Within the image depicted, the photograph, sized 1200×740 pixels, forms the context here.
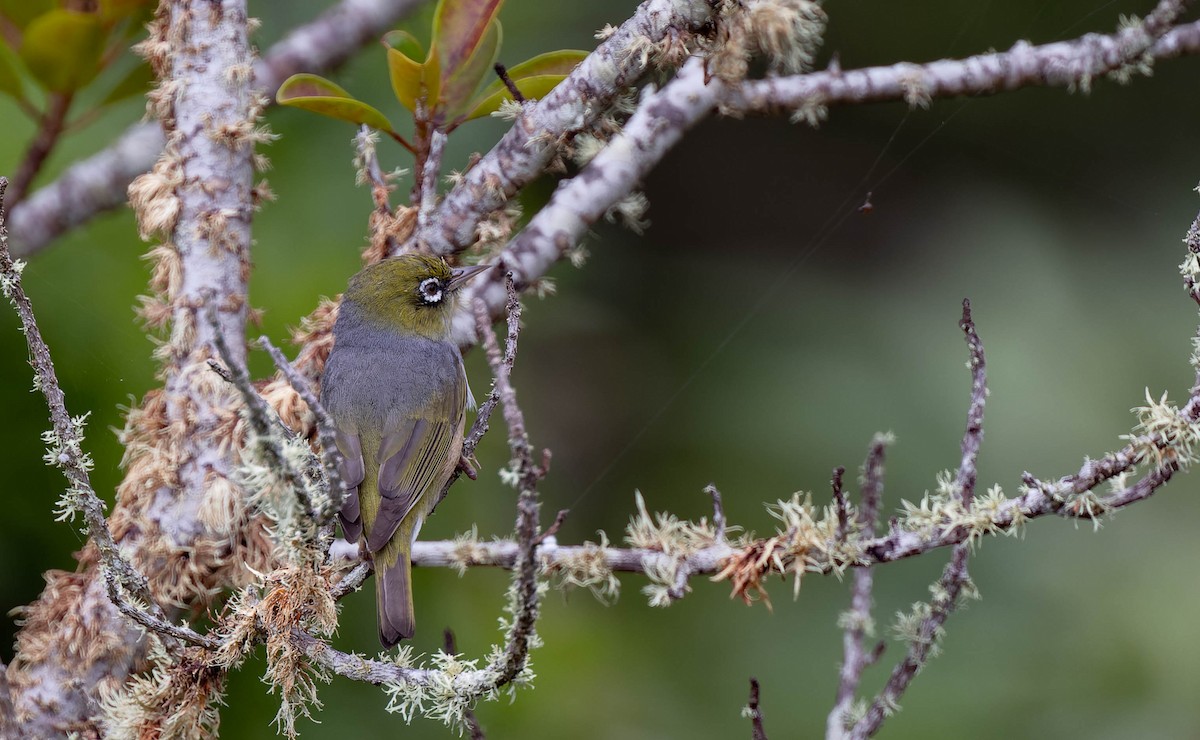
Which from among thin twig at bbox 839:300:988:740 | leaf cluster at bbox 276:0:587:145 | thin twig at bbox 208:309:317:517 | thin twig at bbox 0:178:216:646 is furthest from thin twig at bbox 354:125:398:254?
thin twig at bbox 839:300:988:740

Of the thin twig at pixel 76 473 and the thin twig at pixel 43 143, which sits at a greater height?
the thin twig at pixel 43 143

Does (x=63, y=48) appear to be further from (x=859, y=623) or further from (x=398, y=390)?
(x=859, y=623)

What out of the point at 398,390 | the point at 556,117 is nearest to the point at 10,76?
the point at 398,390

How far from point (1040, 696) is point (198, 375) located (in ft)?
9.28

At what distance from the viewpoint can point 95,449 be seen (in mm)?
3090

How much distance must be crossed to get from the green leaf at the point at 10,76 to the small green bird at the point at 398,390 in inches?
48.2

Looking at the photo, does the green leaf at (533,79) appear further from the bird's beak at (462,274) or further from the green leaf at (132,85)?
the green leaf at (132,85)

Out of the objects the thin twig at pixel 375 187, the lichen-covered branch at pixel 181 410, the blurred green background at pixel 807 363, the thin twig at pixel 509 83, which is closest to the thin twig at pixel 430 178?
the thin twig at pixel 375 187

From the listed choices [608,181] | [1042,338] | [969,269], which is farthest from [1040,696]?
[608,181]

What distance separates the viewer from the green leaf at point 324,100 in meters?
2.61

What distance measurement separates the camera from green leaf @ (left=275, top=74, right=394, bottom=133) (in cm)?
261

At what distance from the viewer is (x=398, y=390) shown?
9.80ft

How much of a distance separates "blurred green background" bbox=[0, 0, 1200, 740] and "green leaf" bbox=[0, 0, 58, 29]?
57 centimetres

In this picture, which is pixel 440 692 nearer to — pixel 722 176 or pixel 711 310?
pixel 711 310
